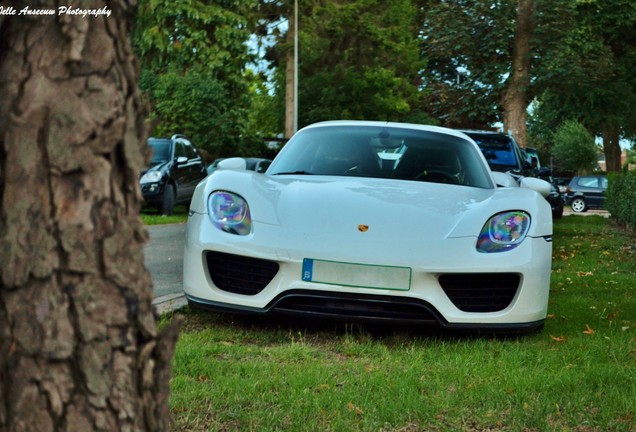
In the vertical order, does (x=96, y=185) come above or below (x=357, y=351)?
above

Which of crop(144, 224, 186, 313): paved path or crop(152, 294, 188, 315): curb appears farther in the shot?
crop(144, 224, 186, 313): paved path

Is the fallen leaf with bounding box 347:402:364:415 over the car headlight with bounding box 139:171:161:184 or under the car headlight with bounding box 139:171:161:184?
over

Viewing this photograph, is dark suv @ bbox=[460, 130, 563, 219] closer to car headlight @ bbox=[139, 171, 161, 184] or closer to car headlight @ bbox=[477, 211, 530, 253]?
car headlight @ bbox=[139, 171, 161, 184]

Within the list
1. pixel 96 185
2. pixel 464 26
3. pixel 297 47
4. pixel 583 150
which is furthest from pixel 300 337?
pixel 583 150

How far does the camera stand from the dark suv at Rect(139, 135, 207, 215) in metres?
17.8

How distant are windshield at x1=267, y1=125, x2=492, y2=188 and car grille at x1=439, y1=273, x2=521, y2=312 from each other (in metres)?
1.14

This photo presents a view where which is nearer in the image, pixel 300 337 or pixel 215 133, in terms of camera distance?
pixel 300 337

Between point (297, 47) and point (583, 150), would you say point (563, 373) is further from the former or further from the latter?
point (583, 150)

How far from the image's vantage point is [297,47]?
39.2 meters

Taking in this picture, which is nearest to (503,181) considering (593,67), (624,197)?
(624,197)

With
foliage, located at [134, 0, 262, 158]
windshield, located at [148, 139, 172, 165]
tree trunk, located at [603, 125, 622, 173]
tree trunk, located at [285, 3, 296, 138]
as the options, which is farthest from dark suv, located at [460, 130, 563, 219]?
tree trunk, located at [603, 125, 622, 173]

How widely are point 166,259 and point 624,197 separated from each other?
35.0 feet

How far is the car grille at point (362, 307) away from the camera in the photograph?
17.3ft

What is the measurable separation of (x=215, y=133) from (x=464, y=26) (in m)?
11.5
